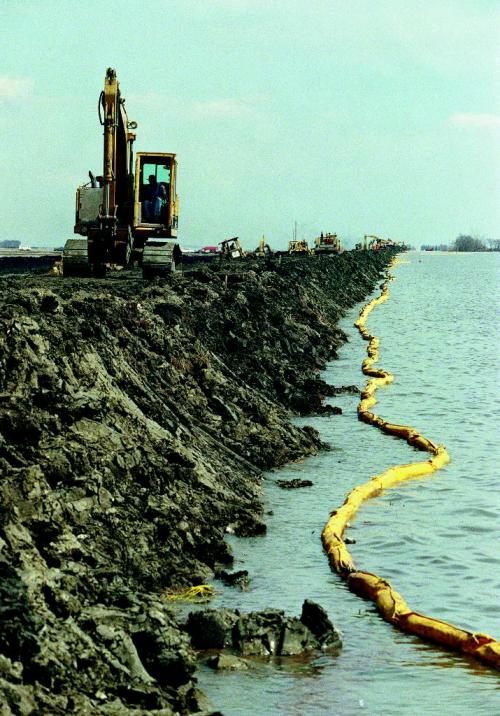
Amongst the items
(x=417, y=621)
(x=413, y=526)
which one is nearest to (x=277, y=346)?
(x=413, y=526)

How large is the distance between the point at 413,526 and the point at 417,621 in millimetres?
3889

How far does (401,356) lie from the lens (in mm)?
34344

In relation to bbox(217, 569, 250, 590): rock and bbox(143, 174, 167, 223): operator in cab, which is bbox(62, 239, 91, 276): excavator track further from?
bbox(217, 569, 250, 590): rock

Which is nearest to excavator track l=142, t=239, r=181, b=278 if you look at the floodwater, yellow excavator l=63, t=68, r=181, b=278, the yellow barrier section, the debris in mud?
yellow excavator l=63, t=68, r=181, b=278

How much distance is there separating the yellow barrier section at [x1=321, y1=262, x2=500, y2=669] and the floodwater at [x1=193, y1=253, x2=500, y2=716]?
118 mm

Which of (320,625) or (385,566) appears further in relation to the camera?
(385,566)

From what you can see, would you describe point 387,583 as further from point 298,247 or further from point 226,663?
point 298,247

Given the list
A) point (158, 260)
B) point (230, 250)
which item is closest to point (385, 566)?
point (158, 260)

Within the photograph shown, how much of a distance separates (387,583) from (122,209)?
60.9 ft

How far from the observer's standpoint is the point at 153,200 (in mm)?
26531

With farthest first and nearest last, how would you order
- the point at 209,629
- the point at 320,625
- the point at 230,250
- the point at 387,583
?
1. the point at 230,250
2. the point at 387,583
3. the point at 320,625
4. the point at 209,629

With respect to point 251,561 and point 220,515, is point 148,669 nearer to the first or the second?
point 251,561

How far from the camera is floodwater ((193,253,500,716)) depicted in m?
7.63

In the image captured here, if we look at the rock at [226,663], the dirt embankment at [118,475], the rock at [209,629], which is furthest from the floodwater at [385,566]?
the dirt embankment at [118,475]
